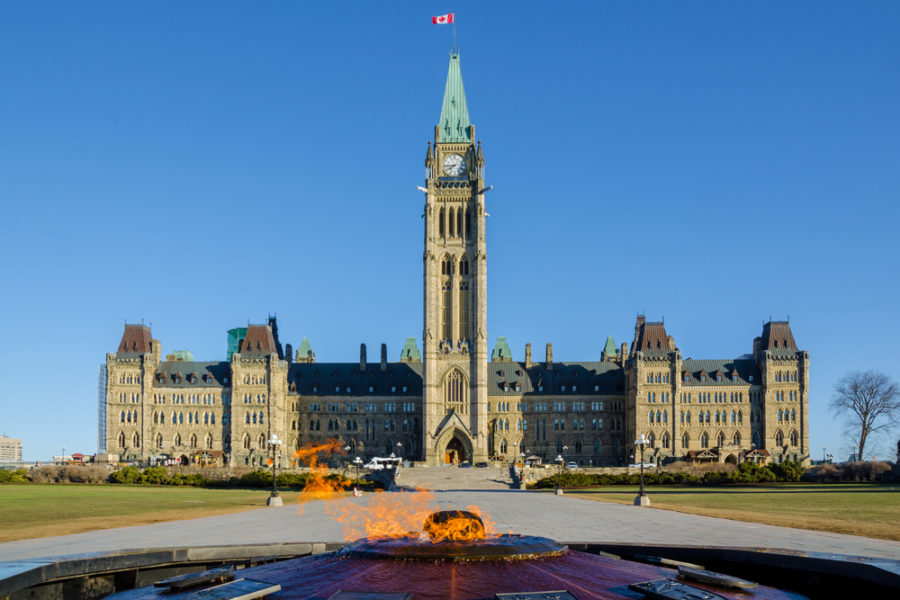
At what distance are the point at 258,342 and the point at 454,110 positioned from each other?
38.6 metres

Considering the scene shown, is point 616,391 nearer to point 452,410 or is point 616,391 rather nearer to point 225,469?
point 452,410

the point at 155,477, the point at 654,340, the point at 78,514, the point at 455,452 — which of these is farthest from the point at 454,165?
the point at 78,514

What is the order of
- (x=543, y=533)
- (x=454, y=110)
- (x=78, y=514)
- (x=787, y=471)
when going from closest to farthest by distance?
(x=543, y=533) → (x=78, y=514) → (x=787, y=471) → (x=454, y=110)

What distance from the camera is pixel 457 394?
111250 millimetres

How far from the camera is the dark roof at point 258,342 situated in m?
118

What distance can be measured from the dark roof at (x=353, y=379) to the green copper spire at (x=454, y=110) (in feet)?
104

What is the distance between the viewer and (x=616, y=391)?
12125cm

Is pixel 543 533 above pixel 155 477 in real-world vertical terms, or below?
above

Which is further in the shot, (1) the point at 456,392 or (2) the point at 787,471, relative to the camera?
(1) the point at 456,392

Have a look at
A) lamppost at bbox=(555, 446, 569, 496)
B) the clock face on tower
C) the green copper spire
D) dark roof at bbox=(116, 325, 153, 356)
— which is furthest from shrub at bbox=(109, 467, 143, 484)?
the green copper spire

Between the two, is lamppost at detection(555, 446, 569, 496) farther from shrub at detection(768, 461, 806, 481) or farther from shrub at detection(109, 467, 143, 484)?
shrub at detection(109, 467, 143, 484)

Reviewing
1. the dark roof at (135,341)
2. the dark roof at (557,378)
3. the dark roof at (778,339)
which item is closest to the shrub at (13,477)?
the dark roof at (135,341)

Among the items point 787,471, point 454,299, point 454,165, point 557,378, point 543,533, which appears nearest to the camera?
point 543,533

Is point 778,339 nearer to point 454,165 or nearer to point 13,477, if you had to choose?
point 454,165
